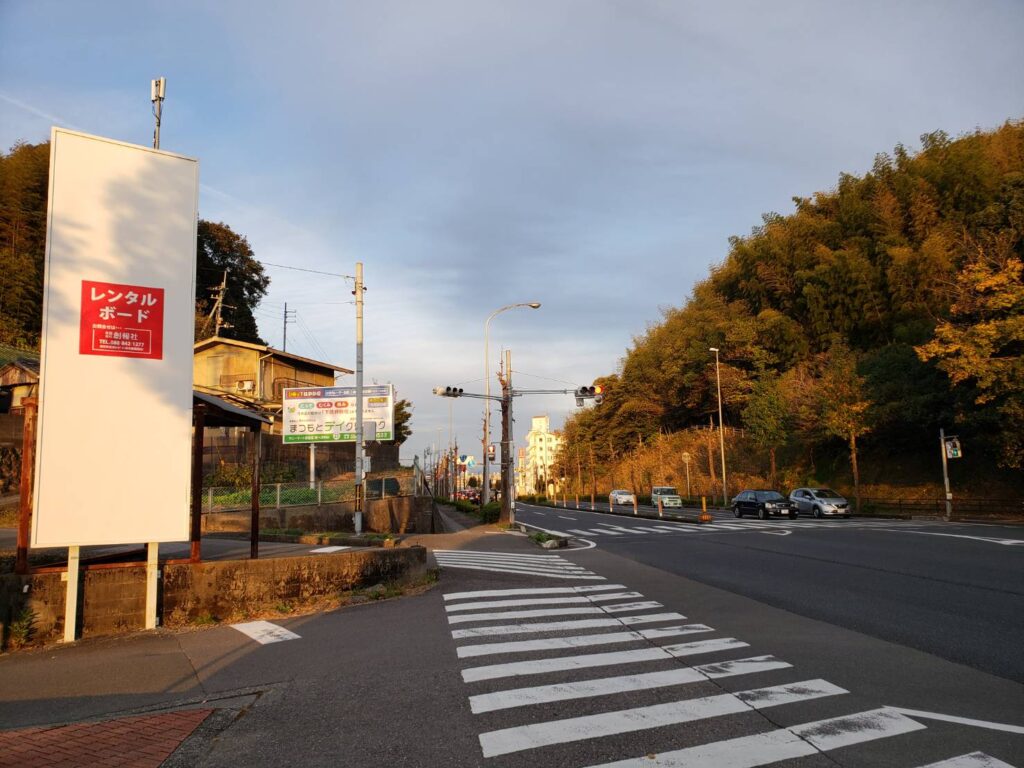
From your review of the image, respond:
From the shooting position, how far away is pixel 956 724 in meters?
5.16

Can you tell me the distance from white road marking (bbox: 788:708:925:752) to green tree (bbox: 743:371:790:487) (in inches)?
1633

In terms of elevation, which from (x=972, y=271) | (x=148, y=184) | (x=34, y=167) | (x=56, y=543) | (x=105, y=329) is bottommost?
(x=56, y=543)

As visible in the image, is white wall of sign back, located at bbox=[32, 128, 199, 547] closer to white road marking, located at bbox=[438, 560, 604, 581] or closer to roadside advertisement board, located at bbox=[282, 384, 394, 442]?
white road marking, located at bbox=[438, 560, 604, 581]

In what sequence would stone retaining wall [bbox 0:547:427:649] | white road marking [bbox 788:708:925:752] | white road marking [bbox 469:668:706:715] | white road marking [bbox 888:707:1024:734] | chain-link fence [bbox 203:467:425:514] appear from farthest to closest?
chain-link fence [bbox 203:467:425:514] → stone retaining wall [bbox 0:547:427:649] → white road marking [bbox 469:668:706:715] → white road marking [bbox 888:707:1024:734] → white road marking [bbox 788:708:925:752]

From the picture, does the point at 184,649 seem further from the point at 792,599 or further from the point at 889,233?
the point at 889,233

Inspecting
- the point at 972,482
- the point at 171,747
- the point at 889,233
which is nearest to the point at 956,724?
the point at 171,747

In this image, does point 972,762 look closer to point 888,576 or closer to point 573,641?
point 573,641

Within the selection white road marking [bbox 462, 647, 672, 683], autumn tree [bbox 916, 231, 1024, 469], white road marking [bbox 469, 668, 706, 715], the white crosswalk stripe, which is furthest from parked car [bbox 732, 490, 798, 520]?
white road marking [bbox 469, 668, 706, 715]

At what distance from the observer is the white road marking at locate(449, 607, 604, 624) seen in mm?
9305

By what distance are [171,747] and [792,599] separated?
908 centimetres

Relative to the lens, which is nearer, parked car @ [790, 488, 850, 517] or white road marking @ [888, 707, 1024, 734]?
white road marking @ [888, 707, 1024, 734]

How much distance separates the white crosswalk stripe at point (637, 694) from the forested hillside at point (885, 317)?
26.0m

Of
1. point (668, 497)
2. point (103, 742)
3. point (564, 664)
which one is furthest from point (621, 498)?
point (103, 742)

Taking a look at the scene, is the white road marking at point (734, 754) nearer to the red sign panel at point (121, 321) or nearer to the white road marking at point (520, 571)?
the red sign panel at point (121, 321)
